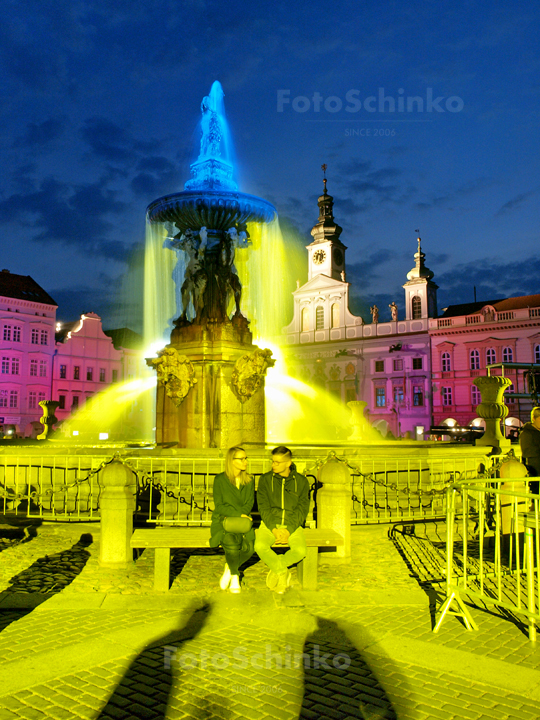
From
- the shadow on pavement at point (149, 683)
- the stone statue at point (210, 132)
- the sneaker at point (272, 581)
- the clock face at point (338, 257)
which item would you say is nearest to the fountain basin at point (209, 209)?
the stone statue at point (210, 132)

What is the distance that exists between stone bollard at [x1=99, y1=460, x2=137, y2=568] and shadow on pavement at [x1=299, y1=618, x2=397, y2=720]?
317 cm

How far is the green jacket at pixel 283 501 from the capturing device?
6.44 meters

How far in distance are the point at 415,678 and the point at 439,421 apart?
180ft

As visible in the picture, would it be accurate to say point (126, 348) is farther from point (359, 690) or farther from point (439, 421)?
point (359, 690)

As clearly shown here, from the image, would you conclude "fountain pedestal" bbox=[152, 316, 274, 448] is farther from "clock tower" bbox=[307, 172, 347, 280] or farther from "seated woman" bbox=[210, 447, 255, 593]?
"clock tower" bbox=[307, 172, 347, 280]

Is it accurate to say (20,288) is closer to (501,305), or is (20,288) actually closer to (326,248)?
(326,248)

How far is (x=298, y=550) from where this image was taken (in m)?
6.40

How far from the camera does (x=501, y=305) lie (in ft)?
187

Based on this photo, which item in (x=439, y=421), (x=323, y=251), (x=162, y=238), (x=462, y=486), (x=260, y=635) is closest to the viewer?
(x=260, y=635)

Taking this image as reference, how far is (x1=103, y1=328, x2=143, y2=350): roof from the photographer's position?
69250 millimetres

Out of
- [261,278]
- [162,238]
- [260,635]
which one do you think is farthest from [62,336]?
[260,635]

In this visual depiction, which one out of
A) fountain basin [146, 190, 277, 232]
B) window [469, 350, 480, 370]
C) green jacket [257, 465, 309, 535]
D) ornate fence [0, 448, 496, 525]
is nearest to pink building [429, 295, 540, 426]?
window [469, 350, 480, 370]

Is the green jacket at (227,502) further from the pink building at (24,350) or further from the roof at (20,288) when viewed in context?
the roof at (20,288)

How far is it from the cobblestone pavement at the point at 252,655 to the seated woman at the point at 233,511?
25cm
